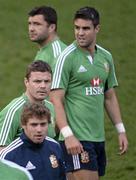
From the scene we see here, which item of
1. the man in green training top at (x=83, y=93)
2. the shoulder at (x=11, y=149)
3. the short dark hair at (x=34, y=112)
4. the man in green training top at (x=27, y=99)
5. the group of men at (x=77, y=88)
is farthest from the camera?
the man in green training top at (x=83, y=93)

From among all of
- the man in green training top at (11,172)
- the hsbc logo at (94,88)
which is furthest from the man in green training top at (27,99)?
the man in green training top at (11,172)

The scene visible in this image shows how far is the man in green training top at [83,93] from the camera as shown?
844cm

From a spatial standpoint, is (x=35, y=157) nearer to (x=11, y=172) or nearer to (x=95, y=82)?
(x=95, y=82)

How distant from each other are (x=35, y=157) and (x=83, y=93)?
180 centimetres

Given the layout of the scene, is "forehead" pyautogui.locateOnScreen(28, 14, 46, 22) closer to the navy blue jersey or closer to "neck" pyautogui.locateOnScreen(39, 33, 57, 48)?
"neck" pyautogui.locateOnScreen(39, 33, 57, 48)

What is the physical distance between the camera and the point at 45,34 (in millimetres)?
8945

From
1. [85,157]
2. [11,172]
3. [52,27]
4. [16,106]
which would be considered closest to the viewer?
[11,172]

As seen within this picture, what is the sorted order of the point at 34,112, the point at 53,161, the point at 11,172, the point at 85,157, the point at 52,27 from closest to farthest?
the point at 11,172
the point at 34,112
the point at 53,161
the point at 85,157
the point at 52,27

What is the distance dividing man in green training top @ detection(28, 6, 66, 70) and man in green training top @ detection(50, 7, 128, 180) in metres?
0.29

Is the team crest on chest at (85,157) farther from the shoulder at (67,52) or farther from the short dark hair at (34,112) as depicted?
the short dark hair at (34,112)

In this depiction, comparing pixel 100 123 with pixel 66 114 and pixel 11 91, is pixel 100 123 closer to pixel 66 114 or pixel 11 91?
pixel 66 114

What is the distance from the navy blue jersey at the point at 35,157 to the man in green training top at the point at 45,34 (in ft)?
6.36

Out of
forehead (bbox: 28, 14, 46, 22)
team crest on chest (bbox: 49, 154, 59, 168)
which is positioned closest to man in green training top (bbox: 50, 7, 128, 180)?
forehead (bbox: 28, 14, 46, 22)

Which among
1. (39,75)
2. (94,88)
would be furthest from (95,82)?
(39,75)
